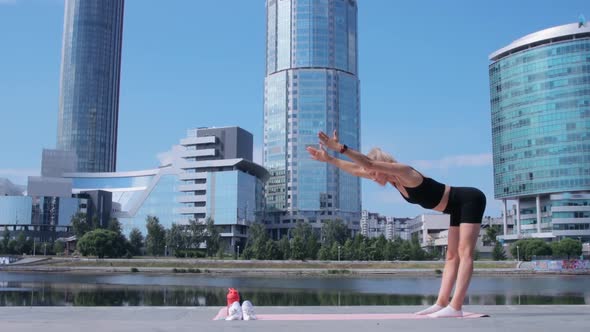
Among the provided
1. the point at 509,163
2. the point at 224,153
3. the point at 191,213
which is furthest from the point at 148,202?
the point at 509,163

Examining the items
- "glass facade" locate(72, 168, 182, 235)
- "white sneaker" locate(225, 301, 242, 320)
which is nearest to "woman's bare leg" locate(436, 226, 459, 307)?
"white sneaker" locate(225, 301, 242, 320)

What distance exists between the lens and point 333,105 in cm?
17500

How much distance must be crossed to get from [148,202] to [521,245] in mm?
92829

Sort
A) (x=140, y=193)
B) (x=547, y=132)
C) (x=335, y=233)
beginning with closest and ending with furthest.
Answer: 1. (x=547, y=132)
2. (x=335, y=233)
3. (x=140, y=193)

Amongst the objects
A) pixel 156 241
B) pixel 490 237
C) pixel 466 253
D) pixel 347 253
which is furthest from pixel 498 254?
pixel 466 253

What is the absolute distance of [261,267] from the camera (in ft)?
329

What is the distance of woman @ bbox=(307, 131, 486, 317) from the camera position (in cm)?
1211

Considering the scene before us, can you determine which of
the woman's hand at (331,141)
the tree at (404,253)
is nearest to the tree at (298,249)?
the tree at (404,253)

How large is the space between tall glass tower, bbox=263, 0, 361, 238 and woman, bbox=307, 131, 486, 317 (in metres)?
155

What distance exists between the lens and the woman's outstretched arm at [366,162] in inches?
442

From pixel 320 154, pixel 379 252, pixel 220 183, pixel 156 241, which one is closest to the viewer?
pixel 320 154

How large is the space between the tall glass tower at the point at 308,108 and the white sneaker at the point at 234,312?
512ft

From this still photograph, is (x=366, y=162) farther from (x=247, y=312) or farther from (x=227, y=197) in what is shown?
(x=227, y=197)

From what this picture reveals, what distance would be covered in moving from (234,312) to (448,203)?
16.9 feet
